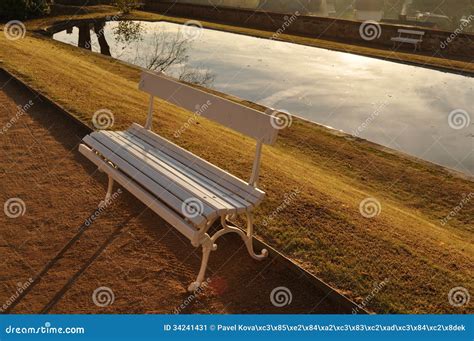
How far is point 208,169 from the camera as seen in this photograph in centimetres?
434

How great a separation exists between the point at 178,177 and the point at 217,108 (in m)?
0.72

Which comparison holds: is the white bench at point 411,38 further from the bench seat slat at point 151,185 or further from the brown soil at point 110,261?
the bench seat slat at point 151,185

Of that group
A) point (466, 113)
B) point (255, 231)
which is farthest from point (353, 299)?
point (466, 113)

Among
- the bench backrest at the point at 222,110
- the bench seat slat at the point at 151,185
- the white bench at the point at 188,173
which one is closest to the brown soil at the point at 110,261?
the white bench at the point at 188,173

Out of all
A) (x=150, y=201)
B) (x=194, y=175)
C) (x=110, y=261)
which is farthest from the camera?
(x=194, y=175)

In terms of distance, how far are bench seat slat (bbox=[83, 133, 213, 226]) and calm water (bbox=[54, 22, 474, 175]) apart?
249 inches

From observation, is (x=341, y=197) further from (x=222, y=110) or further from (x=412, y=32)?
(x=412, y=32)

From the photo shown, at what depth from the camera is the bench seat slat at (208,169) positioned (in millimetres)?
3875

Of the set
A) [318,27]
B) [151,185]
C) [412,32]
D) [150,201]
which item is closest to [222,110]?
[151,185]

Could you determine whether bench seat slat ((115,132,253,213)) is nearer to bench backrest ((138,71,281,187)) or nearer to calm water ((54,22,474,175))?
bench backrest ((138,71,281,187))

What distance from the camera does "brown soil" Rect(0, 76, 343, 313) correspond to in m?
3.65

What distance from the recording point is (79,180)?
5.62 metres

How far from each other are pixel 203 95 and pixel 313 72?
1150 cm

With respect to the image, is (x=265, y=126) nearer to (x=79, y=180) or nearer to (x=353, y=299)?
(x=353, y=299)
